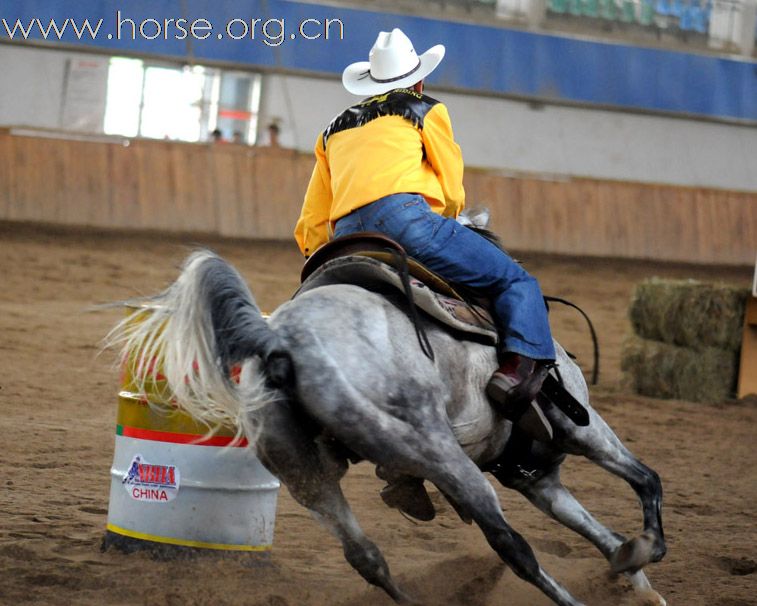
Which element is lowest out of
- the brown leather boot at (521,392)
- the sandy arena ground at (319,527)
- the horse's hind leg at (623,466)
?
the sandy arena ground at (319,527)

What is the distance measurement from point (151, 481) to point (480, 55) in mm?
19904

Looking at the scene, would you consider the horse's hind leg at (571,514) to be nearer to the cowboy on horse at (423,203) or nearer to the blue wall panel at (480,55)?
the cowboy on horse at (423,203)

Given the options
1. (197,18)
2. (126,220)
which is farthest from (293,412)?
(197,18)

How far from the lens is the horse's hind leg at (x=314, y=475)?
4027 millimetres

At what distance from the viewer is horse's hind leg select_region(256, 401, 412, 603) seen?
159 inches

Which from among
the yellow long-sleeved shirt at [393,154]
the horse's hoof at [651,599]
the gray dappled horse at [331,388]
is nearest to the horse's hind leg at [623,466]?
the horse's hoof at [651,599]

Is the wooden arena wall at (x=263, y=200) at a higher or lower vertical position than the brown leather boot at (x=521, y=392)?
higher

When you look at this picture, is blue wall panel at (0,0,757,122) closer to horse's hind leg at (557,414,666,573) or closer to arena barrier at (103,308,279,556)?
Answer: arena barrier at (103,308,279,556)

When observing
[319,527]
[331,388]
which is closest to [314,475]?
[331,388]

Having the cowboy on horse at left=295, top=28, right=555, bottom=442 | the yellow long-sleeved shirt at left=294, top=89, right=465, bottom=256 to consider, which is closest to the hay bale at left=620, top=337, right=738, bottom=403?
the cowboy on horse at left=295, top=28, right=555, bottom=442

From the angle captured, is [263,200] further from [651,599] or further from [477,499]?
[477,499]

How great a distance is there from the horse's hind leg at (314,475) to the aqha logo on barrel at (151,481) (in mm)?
787

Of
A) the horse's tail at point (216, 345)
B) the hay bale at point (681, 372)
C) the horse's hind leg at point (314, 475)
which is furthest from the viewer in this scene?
the hay bale at point (681, 372)

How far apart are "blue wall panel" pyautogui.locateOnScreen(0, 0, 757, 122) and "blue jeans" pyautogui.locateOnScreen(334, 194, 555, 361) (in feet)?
57.1
